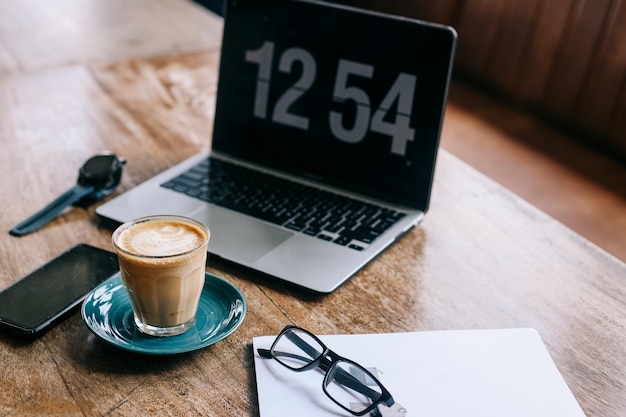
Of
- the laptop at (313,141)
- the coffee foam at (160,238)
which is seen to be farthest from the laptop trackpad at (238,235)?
the coffee foam at (160,238)

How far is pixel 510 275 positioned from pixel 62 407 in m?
0.56

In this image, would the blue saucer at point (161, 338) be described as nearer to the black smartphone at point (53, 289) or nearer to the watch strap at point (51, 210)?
the black smartphone at point (53, 289)

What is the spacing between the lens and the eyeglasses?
0.70m

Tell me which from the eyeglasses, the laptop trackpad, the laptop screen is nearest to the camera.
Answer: the eyeglasses

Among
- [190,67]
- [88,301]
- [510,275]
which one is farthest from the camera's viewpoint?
[190,67]

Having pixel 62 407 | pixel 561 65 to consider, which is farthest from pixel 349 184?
pixel 561 65

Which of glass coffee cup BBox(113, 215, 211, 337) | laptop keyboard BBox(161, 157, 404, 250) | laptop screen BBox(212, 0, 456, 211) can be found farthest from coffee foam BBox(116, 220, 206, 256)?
laptop screen BBox(212, 0, 456, 211)

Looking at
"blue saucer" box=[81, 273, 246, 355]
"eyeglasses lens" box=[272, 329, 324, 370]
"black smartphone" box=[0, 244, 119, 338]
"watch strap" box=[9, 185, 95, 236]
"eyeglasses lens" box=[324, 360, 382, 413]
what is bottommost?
"watch strap" box=[9, 185, 95, 236]

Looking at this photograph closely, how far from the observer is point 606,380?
76 centimetres

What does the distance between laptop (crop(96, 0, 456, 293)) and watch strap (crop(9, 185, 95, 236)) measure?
5 centimetres

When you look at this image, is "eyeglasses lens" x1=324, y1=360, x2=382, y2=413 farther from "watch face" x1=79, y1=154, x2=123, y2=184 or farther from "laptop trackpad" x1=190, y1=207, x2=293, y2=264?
"watch face" x1=79, y1=154, x2=123, y2=184

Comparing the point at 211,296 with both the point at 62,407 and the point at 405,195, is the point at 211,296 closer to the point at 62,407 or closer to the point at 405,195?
the point at 62,407

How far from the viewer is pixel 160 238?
795 millimetres

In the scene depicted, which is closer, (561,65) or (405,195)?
(405,195)
